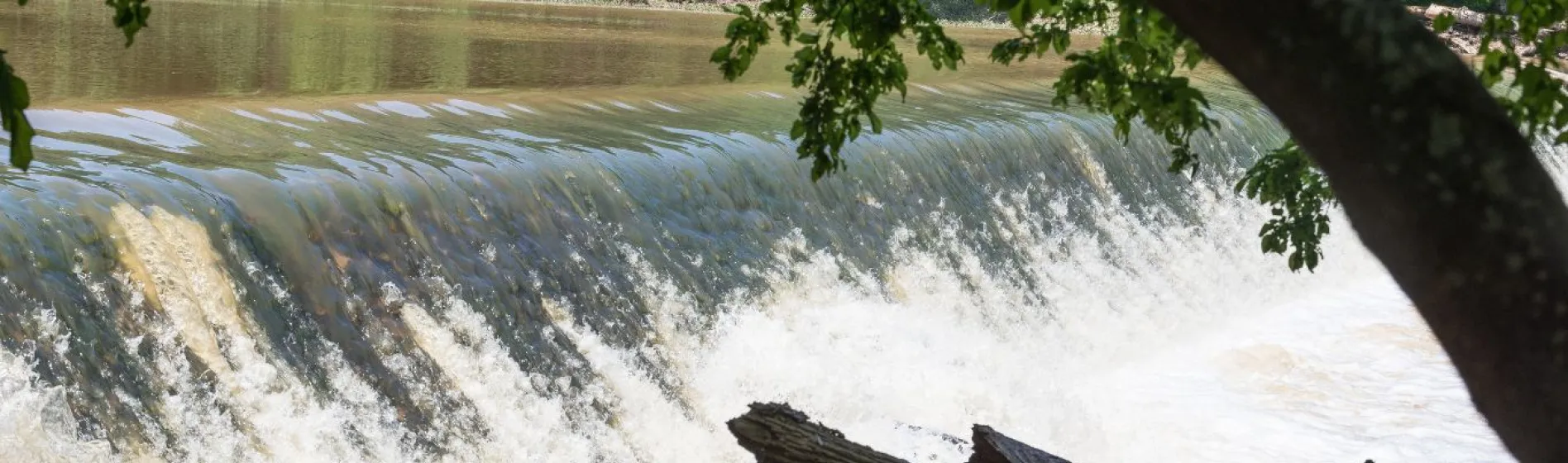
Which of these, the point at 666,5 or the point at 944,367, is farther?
the point at 666,5

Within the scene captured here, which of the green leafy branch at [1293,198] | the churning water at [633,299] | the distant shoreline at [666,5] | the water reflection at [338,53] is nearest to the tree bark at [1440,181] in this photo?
the green leafy branch at [1293,198]

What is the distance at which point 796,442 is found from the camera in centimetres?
272

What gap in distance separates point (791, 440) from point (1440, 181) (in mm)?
1491

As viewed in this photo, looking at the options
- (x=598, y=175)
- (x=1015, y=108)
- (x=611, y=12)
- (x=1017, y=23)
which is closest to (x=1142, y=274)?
(x=1015, y=108)

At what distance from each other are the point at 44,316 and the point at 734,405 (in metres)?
3.25

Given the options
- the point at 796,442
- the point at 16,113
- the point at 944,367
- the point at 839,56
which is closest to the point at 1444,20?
the point at 839,56

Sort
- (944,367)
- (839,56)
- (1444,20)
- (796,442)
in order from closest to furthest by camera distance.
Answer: (796,442), (839,56), (1444,20), (944,367)

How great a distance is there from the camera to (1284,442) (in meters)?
9.22

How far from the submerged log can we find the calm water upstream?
11.9 feet

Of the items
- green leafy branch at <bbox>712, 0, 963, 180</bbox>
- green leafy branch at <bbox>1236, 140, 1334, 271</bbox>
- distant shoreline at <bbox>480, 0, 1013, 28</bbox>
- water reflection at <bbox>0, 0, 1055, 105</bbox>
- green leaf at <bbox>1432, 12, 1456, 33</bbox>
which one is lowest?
distant shoreline at <bbox>480, 0, 1013, 28</bbox>

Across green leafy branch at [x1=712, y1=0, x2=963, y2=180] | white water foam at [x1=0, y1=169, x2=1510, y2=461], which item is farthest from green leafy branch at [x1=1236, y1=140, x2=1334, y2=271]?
white water foam at [x1=0, y1=169, x2=1510, y2=461]

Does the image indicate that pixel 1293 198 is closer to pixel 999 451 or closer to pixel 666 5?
pixel 999 451

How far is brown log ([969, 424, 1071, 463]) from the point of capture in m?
2.84

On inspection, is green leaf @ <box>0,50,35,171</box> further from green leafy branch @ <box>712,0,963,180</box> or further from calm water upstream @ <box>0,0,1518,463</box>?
calm water upstream @ <box>0,0,1518,463</box>
